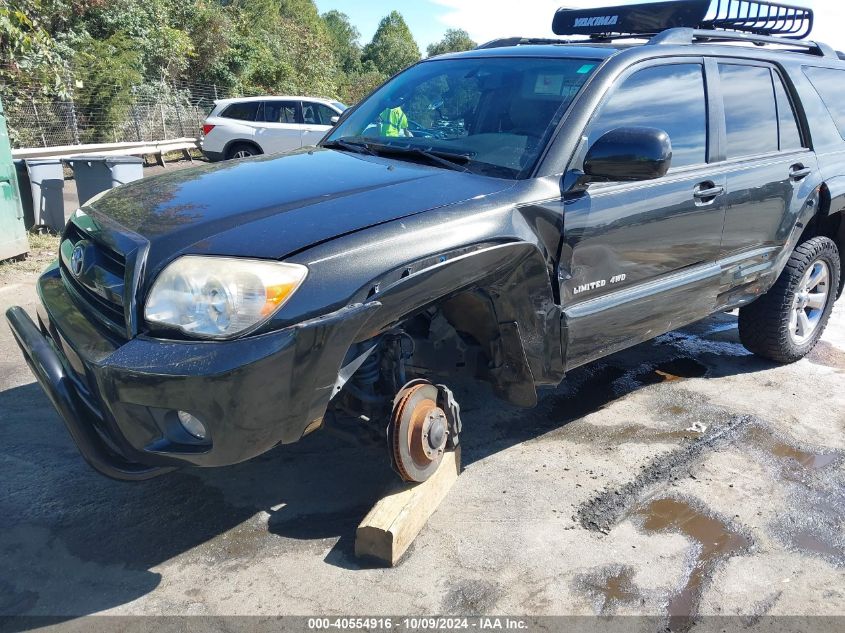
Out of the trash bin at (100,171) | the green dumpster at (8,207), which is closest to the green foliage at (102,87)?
the trash bin at (100,171)

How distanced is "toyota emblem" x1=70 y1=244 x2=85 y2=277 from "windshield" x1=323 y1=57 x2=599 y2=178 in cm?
139

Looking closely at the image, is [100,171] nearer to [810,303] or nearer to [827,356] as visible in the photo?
[810,303]

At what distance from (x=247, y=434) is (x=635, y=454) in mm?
2139

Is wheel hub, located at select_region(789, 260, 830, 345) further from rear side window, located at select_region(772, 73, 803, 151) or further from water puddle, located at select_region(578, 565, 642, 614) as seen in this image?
water puddle, located at select_region(578, 565, 642, 614)

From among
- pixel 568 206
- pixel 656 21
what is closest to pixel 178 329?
pixel 568 206

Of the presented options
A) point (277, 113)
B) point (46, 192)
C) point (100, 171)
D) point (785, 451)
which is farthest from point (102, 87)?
point (785, 451)

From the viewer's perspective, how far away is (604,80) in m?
3.17

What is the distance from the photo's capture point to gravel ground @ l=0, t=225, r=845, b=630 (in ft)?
8.20

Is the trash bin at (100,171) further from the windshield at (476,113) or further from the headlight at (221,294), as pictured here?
the headlight at (221,294)

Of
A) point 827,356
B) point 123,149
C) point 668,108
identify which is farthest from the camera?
point 123,149

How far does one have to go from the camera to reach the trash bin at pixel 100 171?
808cm

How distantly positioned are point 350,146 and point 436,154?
2.05ft

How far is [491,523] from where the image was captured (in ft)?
9.65

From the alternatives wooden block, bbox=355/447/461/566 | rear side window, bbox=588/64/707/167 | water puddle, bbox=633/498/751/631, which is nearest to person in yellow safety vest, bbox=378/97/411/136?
rear side window, bbox=588/64/707/167
